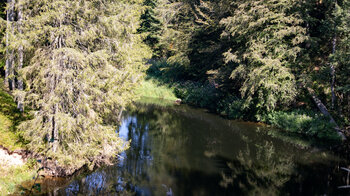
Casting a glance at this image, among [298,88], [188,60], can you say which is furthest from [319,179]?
[188,60]

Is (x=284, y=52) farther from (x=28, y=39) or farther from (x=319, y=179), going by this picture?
(x=28, y=39)

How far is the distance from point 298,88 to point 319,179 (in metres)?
9.66

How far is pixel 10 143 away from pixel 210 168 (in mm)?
7861

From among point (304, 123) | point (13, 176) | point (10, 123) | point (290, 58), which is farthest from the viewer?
point (290, 58)

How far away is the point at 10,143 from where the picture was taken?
8688 mm

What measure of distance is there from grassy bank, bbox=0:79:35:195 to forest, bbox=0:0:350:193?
61 millimetres

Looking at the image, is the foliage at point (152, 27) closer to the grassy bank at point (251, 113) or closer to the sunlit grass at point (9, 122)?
the grassy bank at point (251, 113)

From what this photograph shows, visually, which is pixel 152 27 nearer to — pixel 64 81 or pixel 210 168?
pixel 210 168

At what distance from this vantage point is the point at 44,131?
8148 mm

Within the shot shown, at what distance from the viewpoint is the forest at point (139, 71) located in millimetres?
8344

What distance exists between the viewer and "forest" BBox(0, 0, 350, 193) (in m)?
8.34

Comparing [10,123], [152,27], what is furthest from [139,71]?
[152,27]

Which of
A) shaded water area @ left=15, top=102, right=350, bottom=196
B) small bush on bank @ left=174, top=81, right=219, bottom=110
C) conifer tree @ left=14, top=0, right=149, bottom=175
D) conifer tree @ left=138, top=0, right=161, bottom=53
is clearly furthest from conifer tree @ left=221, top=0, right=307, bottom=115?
conifer tree @ left=138, top=0, right=161, bottom=53

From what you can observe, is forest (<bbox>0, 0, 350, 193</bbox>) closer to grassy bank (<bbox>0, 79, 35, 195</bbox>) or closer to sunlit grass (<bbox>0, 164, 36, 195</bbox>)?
grassy bank (<bbox>0, 79, 35, 195</bbox>)
